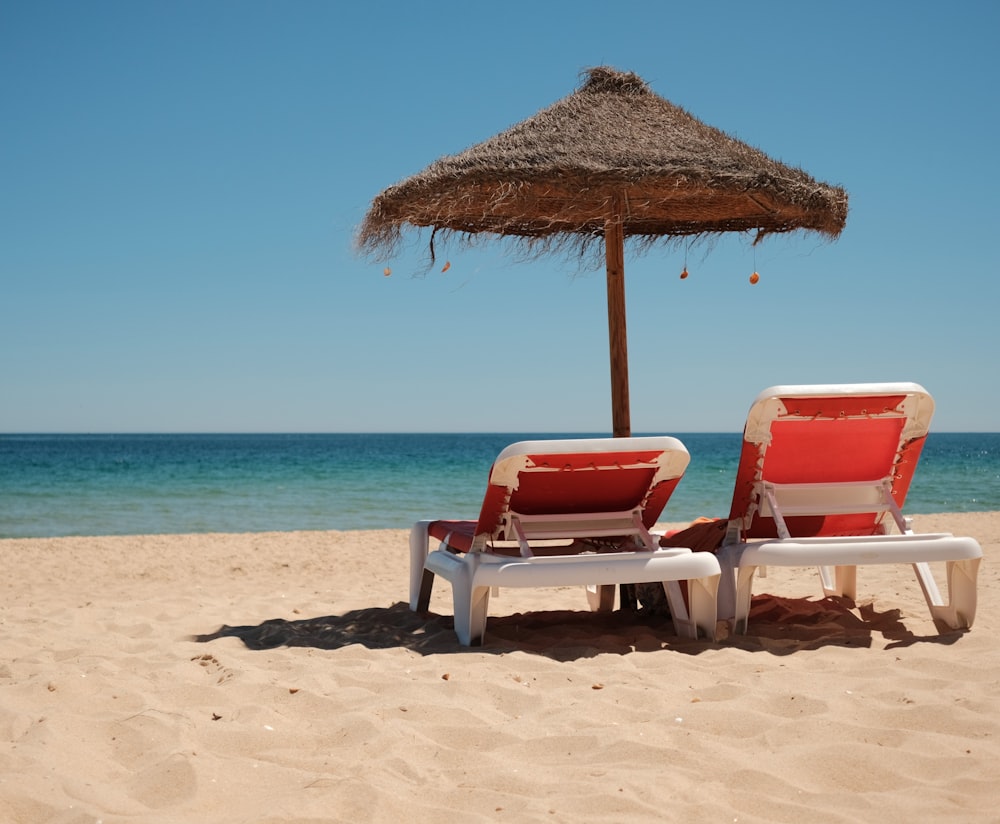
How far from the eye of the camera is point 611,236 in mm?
4832

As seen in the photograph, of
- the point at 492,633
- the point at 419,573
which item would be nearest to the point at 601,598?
the point at 492,633

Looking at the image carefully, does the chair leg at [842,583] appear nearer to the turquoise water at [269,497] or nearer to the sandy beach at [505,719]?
the sandy beach at [505,719]

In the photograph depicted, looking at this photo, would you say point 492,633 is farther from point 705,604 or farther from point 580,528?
point 705,604

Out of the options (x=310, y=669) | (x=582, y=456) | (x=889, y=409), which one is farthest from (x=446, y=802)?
(x=889, y=409)

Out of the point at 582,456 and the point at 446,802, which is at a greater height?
the point at 582,456

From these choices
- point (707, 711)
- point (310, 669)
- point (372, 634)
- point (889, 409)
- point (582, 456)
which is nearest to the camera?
point (707, 711)

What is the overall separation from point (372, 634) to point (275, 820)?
88.4 inches

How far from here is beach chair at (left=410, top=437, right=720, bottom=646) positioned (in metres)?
3.54

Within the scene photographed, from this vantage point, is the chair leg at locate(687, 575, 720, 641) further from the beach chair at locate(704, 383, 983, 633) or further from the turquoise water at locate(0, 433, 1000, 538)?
the turquoise water at locate(0, 433, 1000, 538)

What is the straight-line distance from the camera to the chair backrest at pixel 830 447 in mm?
3705

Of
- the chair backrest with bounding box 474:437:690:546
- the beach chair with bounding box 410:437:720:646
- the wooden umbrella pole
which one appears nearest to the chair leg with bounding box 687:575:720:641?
the beach chair with bounding box 410:437:720:646

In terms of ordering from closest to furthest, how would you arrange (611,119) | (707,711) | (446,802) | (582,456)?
(446,802)
(707,711)
(582,456)
(611,119)

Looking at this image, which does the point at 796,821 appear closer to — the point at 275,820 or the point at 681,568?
the point at 275,820

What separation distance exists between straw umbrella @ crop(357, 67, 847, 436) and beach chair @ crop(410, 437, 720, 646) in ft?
2.64
